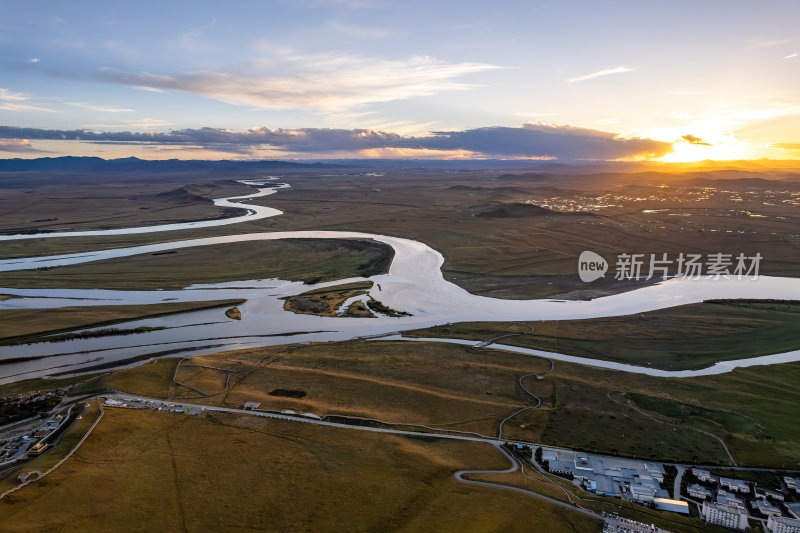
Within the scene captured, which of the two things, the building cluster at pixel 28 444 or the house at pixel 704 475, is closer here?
the house at pixel 704 475

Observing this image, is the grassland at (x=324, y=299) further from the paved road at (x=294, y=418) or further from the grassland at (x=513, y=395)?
the paved road at (x=294, y=418)

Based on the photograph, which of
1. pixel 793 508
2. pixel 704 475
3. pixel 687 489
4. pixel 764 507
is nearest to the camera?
pixel 764 507

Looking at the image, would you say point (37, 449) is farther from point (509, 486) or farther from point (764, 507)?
point (764, 507)

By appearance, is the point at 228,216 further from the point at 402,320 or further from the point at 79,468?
the point at 79,468

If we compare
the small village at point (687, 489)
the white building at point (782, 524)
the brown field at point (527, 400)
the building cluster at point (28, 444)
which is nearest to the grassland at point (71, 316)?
the brown field at point (527, 400)

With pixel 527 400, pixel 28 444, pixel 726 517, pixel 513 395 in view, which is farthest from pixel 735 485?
pixel 28 444

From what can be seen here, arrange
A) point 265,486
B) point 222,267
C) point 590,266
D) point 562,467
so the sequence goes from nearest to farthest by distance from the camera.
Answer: point 265,486, point 562,467, point 590,266, point 222,267
